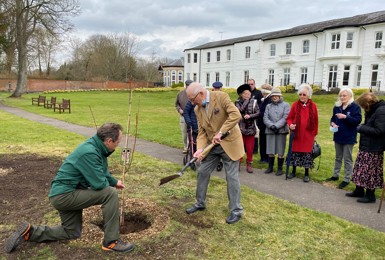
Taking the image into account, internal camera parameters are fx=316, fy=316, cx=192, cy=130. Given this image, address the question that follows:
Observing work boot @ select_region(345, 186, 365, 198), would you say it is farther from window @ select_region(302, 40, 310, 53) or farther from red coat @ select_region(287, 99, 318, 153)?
window @ select_region(302, 40, 310, 53)

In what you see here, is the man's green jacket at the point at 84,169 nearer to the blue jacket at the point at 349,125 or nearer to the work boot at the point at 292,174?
the work boot at the point at 292,174

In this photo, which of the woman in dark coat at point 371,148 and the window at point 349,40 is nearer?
the woman in dark coat at point 371,148

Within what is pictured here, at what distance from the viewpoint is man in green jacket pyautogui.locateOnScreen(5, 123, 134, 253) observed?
11.1 feet

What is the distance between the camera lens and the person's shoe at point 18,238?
11.7 ft

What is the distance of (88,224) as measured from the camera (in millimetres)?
4277

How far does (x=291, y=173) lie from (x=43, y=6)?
31040mm

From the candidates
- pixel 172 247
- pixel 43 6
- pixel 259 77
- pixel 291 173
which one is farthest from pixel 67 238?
pixel 259 77

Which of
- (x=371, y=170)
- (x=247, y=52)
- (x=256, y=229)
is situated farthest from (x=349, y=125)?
(x=247, y=52)

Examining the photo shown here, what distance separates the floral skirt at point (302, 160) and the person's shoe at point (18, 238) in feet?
16.9

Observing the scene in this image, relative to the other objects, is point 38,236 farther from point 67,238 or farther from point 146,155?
point 146,155

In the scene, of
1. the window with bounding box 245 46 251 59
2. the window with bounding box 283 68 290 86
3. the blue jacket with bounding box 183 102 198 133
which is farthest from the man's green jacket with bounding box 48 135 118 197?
the window with bounding box 245 46 251 59

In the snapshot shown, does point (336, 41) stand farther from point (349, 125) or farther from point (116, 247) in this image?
point (116, 247)

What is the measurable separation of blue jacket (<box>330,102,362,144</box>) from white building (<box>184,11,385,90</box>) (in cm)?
2904

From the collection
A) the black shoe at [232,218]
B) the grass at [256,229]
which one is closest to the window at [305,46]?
the grass at [256,229]
